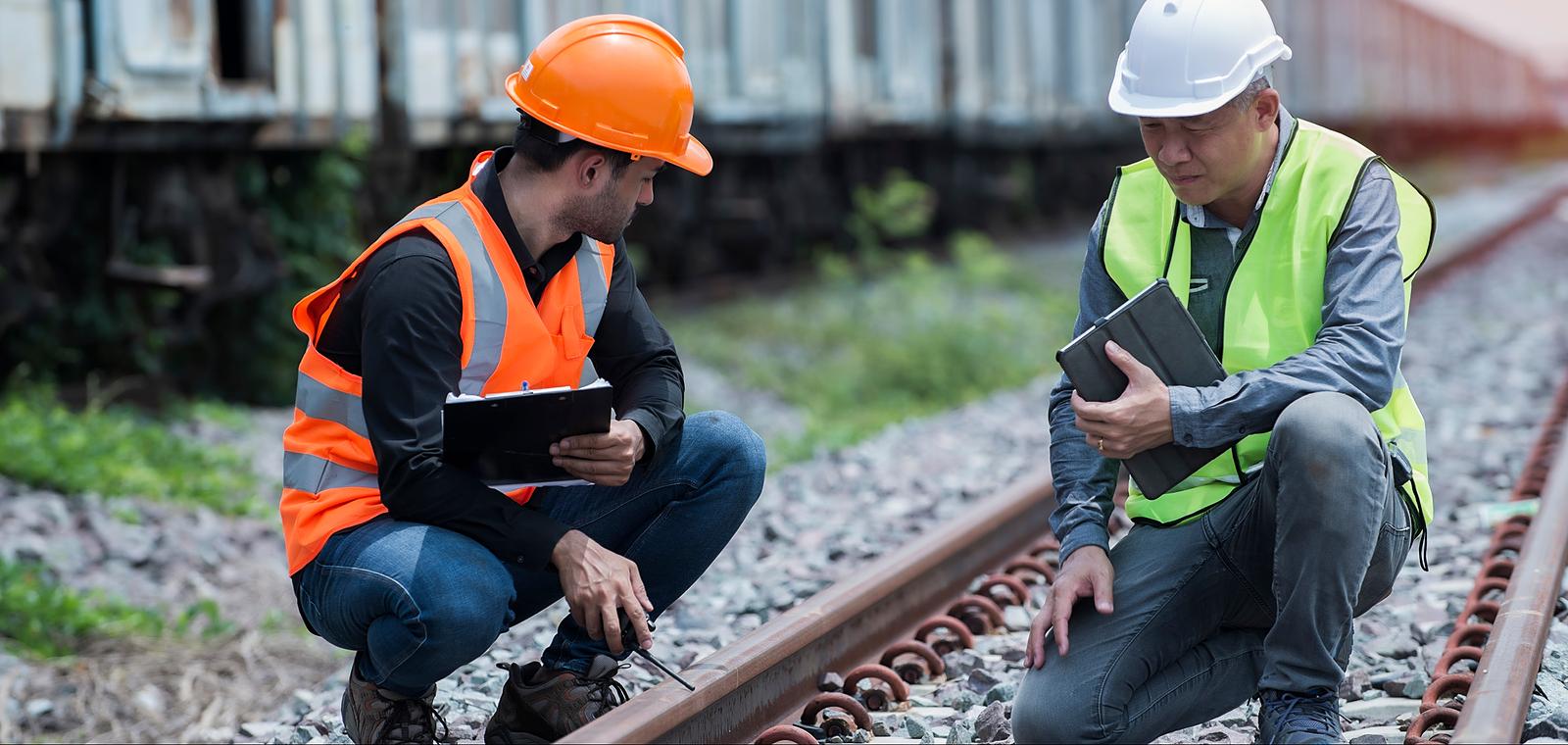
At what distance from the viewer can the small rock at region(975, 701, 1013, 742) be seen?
11.0 ft

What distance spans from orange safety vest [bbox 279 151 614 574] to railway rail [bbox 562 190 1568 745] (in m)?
0.63

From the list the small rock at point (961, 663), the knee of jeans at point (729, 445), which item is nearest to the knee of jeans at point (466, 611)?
the knee of jeans at point (729, 445)

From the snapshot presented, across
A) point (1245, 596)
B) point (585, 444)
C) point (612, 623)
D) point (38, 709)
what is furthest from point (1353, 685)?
point (38, 709)

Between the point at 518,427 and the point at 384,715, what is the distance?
66 cm

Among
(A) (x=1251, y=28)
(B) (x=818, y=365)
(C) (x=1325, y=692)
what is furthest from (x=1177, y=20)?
(B) (x=818, y=365)

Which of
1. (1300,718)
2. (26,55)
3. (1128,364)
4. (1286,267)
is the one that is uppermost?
(1286,267)

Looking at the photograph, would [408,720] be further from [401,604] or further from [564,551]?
[564,551]

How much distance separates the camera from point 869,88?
15.8 metres

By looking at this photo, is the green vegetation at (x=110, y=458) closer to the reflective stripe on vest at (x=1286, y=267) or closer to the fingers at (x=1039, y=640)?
the fingers at (x=1039, y=640)

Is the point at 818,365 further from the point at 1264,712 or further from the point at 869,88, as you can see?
the point at 1264,712

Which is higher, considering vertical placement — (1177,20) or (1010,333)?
(1177,20)

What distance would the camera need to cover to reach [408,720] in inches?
126

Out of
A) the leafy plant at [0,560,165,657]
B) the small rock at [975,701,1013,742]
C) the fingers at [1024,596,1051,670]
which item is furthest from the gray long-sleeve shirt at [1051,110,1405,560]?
the leafy plant at [0,560,165,657]

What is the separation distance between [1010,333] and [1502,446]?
15.7ft
